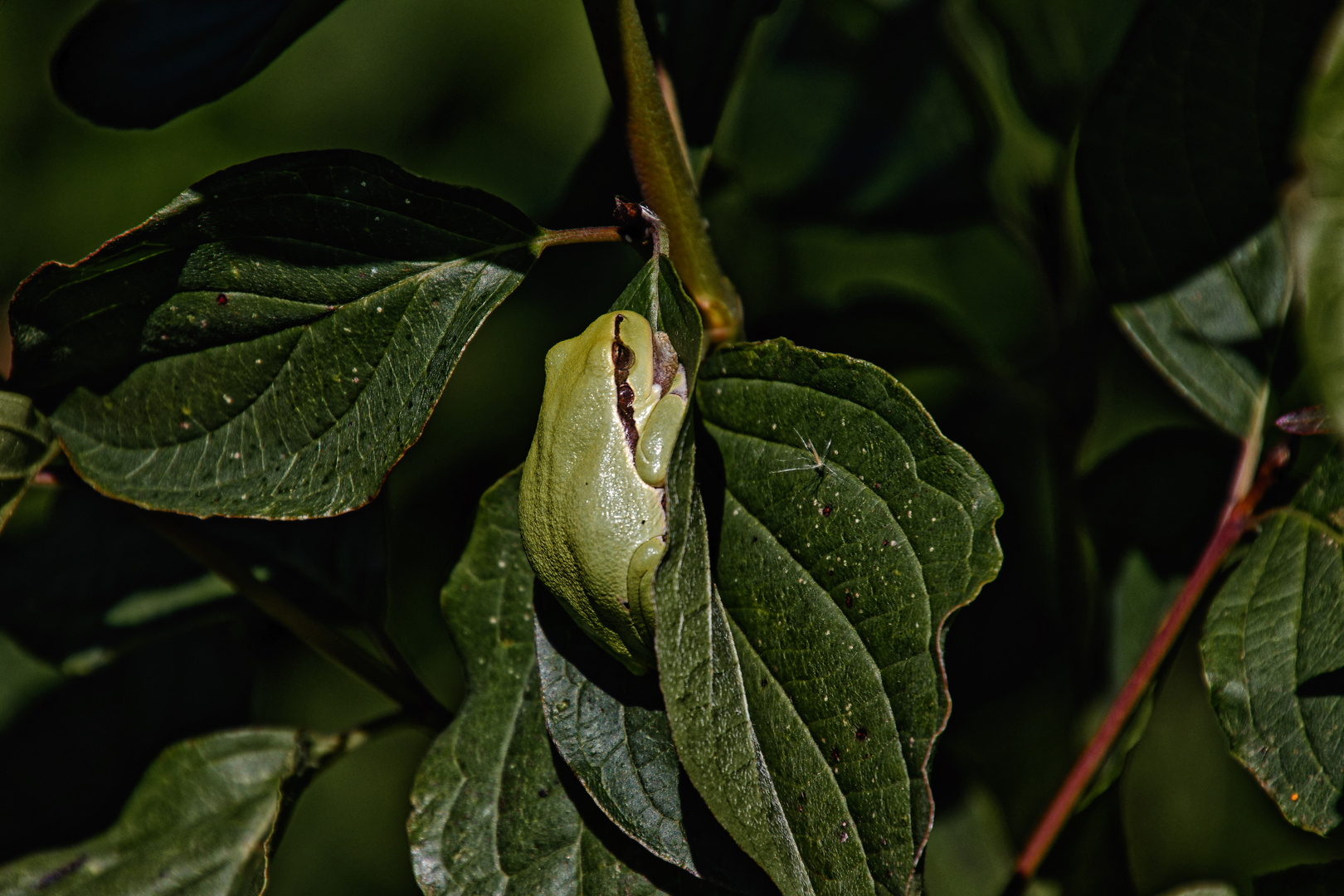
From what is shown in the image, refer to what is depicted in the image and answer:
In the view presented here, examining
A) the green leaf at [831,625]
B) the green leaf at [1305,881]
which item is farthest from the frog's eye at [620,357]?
the green leaf at [1305,881]

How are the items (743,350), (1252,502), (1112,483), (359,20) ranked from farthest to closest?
1. (359,20)
2. (1112,483)
3. (1252,502)
4. (743,350)

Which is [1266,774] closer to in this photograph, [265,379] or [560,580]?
[560,580]

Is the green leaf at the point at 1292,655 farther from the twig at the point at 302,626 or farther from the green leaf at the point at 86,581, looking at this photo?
the green leaf at the point at 86,581

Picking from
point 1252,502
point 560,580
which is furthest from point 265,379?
point 1252,502

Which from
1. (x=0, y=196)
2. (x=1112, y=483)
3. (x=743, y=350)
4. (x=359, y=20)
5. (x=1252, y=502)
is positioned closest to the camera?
(x=743, y=350)

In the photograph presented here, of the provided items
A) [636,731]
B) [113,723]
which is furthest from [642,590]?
[113,723]

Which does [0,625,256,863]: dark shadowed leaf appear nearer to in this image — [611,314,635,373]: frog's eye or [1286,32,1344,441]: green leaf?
[611,314,635,373]: frog's eye

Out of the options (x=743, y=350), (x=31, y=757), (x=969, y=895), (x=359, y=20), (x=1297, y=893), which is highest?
(x=359, y=20)

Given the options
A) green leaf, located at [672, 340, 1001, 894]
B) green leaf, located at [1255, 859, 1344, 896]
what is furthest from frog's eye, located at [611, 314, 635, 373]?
green leaf, located at [1255, 859, 1344, 896]
